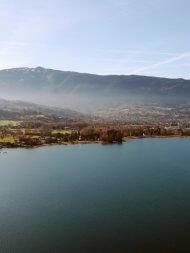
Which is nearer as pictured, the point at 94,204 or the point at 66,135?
the point at 94,204

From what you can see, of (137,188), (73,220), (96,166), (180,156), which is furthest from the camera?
(180,156)

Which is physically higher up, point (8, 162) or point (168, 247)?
point (8, 162)

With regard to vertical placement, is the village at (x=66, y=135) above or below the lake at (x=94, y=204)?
above

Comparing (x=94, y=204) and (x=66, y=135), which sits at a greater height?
(x=66, y=135)

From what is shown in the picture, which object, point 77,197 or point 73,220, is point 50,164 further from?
point 73,220

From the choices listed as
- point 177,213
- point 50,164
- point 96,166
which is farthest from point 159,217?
point 50,164

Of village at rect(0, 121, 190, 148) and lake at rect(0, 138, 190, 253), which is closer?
lake at rect(0, 138, 190, 253)

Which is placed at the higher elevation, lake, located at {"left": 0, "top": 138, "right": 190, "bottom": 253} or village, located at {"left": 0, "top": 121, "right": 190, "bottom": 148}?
village, located at {"left": 0, "top": 121, "right": 190, "bottom": 148}

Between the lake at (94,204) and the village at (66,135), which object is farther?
the village at (66,135)
